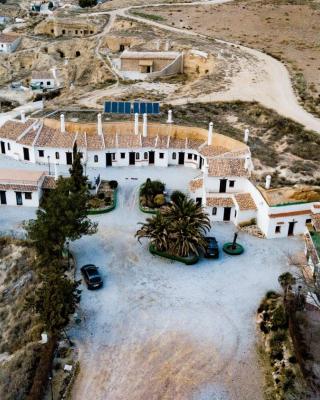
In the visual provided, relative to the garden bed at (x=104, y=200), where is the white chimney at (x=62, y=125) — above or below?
above

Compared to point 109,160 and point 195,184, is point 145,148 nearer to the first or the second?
point 109,160

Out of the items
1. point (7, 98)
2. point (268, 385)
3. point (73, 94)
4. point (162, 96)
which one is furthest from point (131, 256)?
point (7, 98)

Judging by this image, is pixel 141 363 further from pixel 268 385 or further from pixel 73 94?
pixel 73 94

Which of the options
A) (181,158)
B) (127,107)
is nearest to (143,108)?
(127,107)

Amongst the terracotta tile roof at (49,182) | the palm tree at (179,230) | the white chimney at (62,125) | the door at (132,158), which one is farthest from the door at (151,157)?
the palm tree at (179,230)

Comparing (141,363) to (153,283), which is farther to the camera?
(153,283)

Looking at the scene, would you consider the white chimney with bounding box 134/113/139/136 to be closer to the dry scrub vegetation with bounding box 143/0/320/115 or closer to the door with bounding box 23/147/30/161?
the door with bounding box 23/147/30/161

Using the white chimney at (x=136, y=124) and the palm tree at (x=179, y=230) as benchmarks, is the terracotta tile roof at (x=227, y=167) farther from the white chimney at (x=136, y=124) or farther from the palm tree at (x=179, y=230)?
the white chimney at (x=136, y=124)
